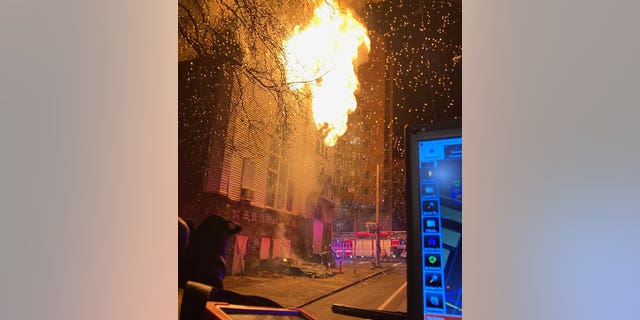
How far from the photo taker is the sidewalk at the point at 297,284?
166cm

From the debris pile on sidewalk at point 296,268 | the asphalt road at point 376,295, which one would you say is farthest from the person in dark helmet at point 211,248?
the asphalt road at point 376,295

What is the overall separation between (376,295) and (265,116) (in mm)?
689

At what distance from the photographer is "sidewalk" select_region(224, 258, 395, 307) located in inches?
65.4

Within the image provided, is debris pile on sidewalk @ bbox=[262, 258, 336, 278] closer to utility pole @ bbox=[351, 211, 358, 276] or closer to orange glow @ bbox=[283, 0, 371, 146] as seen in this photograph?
utility pole @ bbox=[351, 211, 358, 276]

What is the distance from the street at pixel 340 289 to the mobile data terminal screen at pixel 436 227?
2.0 inches

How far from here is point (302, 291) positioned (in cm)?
174

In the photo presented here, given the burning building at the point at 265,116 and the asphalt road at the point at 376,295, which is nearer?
the asphalt road at the point at 376,295

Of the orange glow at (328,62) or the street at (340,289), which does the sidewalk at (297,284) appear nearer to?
the street at (340,289)

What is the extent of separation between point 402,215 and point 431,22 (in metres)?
0.60

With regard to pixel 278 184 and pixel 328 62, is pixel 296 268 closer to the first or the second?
pixel 278 184

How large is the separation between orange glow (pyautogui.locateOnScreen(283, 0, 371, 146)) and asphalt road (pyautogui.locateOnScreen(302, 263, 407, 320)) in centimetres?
45

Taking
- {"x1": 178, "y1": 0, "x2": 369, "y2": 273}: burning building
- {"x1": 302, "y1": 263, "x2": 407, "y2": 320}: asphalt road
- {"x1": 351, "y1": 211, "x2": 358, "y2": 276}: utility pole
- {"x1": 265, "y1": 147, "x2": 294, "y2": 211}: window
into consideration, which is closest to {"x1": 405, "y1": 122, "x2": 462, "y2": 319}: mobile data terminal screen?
{"x1": 302, "y1": 263, "x2": 407, "y2": 320}: asphalt road

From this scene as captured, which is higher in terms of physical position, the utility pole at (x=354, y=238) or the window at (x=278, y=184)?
the window at (x=278, y=184)
